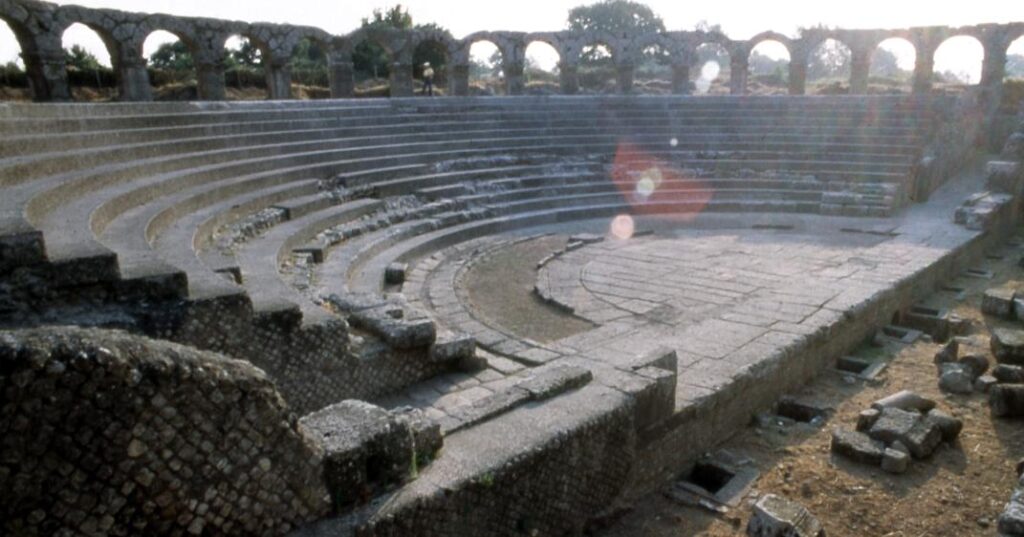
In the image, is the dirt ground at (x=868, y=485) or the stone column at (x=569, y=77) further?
the stone column at (x=569, y=77)

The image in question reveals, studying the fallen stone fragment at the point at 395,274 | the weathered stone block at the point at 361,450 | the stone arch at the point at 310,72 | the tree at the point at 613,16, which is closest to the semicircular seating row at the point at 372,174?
the fallen stone fragment at the point at 395,274

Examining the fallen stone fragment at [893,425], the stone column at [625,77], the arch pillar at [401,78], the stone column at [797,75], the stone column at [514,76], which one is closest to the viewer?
the fallen stone fragment at [893,425]

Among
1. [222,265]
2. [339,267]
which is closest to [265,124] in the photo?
[339,267]

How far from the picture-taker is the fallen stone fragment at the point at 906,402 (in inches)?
213

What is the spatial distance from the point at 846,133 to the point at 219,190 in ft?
47.2

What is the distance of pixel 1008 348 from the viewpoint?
645cm

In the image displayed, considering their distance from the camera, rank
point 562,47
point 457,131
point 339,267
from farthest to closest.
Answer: point 562,47
point 457,131
point 339,267

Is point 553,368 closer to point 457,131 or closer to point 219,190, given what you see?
point 219,190

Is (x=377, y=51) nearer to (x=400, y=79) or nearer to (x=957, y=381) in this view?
(x=400, y=79)

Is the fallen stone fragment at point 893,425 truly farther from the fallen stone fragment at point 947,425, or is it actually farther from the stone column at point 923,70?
the stone column at point 923,70

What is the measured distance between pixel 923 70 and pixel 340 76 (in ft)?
56.2

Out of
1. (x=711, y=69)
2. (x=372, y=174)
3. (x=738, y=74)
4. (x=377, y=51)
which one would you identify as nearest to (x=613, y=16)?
(x=711, y=69)

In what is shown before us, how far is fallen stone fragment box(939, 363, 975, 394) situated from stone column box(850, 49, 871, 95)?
1790 centimetres

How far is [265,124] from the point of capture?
40.5 ft
